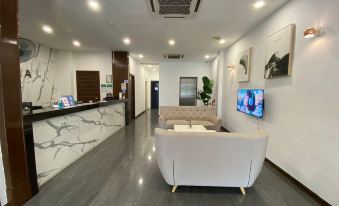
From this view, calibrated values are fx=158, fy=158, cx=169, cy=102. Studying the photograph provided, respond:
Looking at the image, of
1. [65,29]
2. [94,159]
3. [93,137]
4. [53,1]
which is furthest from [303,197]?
[65,29]

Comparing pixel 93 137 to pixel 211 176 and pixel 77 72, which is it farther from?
pixel 77 72

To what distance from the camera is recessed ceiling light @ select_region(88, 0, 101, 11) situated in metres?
2.77

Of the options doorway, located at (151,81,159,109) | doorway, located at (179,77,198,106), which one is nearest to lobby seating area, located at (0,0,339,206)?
doorway, located at (179,77,198,106)

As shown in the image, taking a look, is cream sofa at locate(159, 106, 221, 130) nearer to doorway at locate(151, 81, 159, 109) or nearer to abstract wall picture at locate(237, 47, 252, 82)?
abstract wall picture at locate(237, 47, 252, 82)

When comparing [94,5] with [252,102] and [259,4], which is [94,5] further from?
[252,102]

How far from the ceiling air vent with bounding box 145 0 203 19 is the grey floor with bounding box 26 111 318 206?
2.86 meters

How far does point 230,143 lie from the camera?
75.4 inches

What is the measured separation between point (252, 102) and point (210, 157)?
2093 mm

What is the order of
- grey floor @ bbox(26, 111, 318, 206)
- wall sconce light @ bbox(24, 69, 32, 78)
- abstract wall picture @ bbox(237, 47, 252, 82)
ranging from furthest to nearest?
wall sconce light @ bbox(24, 69, 32, 78) → abstract wall picture @ bbox(237, 47, 252, 82) → grey floor @ bbox(26, 111, 318, 206)

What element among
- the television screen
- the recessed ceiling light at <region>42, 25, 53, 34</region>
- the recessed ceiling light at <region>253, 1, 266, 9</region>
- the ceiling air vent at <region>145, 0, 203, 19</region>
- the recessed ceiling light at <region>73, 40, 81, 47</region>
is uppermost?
the recessed ceiling light at <region>73, 40, 81, 47</region>

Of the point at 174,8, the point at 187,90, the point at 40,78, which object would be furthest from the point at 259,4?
the point at 40,78

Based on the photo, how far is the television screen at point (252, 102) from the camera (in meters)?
3.15

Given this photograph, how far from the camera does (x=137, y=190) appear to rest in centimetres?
222

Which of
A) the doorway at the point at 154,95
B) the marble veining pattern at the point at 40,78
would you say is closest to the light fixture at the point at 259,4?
the marble veining pattern at the point at 40,78
